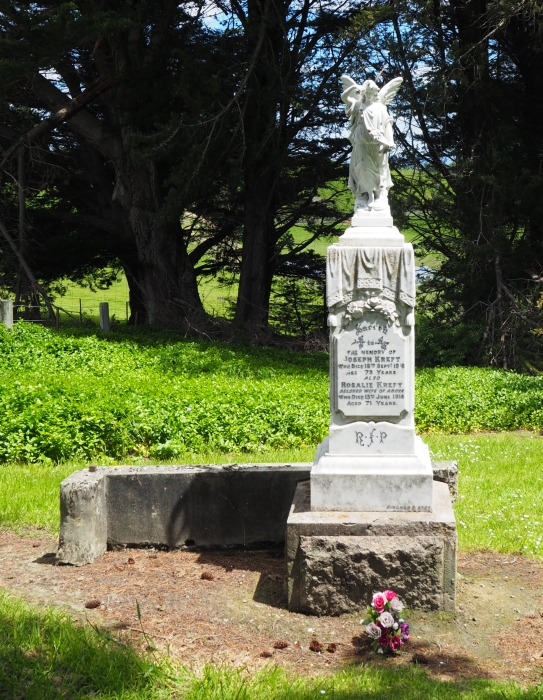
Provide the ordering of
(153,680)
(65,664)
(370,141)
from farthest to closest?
(370,141) → (65,664) → (153,680)

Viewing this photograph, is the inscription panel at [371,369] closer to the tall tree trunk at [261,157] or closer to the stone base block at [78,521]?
the stone base block at [78,521]

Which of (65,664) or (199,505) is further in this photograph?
(199,505)

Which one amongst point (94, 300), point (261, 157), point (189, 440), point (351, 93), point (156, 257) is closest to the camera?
point (351, 93)

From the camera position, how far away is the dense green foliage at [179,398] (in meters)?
9.71

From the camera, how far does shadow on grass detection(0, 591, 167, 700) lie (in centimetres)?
412

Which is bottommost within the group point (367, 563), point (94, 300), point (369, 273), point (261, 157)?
point (367, 563)

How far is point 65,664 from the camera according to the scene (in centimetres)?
435

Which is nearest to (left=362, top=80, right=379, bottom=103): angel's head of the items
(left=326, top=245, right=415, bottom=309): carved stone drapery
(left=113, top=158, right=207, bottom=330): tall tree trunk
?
(left=326, top=245, right=415, bottom=309): carved stone drapery

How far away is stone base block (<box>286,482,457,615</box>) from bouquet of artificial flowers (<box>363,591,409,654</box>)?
38 cm

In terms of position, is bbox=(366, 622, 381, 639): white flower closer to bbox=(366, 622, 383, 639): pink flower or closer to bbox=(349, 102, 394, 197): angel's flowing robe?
bbox=(366, 622, 383, 639): pink flower

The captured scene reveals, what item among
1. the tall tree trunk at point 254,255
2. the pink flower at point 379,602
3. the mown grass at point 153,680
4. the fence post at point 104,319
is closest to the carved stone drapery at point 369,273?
the pink flower at point 379,602

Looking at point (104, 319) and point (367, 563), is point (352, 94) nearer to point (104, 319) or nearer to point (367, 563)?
point (367, 563)

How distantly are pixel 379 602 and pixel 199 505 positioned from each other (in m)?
2.00

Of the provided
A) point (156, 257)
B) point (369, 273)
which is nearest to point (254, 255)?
point (156, 257)
